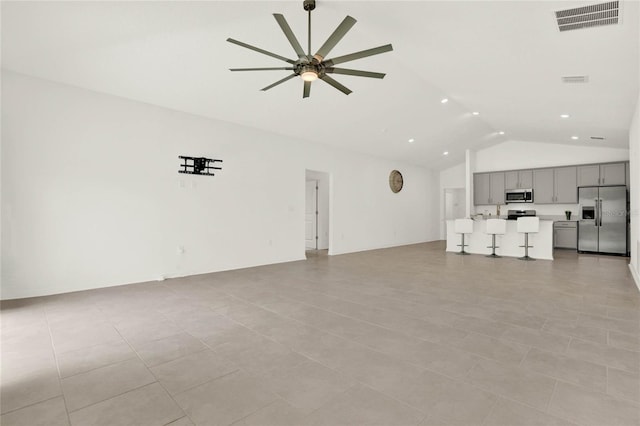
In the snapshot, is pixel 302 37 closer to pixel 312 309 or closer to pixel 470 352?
pixel 312 309

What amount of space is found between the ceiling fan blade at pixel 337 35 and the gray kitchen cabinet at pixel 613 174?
9.25 meters

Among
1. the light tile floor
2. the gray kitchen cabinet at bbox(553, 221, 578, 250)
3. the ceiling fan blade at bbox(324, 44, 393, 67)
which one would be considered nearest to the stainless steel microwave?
the gray kitchen cabinet at bbox(553, 221, 578, 250)

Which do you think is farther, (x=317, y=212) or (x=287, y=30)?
(x=317, y=212)

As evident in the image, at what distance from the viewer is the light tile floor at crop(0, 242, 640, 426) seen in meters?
1.75

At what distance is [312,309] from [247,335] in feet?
3.10

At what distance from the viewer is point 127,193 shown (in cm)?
476

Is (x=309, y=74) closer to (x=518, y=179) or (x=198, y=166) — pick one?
(x=198, y=166)

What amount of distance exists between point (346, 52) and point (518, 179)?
8163 millimetres

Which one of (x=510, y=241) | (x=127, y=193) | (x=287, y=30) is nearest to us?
(x=287, y=30)

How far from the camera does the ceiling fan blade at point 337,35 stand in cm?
246

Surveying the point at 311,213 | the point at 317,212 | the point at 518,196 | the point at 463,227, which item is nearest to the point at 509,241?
the point at 463,227

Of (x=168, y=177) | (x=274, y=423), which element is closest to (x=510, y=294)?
(x=274, y=423)

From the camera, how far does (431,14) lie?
10.0 feet

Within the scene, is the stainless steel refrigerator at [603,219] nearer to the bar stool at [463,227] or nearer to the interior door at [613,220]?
the interior door at [613,220]
